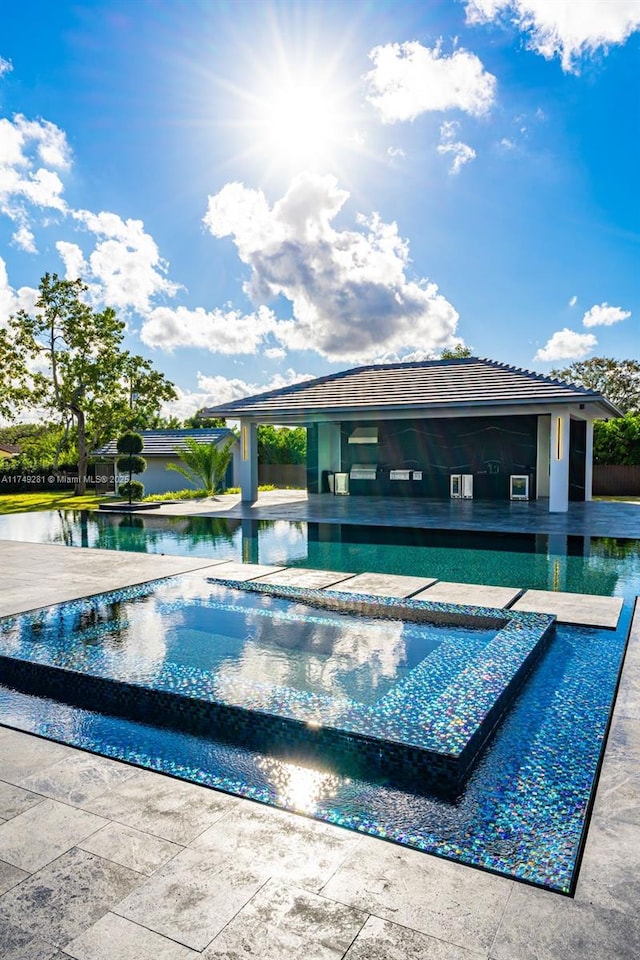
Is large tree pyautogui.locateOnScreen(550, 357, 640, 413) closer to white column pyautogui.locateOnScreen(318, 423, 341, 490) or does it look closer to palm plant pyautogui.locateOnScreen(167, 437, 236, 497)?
white column pyautogui.locateOnScreen(318, 423, 341, 490)

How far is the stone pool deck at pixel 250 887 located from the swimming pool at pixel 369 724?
18cm

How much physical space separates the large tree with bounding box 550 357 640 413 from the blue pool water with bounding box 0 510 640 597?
105ft

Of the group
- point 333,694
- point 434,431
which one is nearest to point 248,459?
point 434,431

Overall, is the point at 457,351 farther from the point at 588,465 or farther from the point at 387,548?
the point at 387,548

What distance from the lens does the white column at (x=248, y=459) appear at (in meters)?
19.6

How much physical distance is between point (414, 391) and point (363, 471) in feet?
15.1

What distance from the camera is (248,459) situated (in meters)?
19.9

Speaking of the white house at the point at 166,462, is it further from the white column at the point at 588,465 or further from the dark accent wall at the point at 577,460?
the white column at the point at 588,465

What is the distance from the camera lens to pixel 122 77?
14.2 metres

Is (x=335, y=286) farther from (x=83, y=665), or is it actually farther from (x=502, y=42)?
(x=83, y=665)

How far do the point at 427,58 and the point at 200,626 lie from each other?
1286 cm

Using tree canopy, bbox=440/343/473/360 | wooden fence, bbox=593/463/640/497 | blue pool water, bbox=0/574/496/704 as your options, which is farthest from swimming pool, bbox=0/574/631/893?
tree canopy, bbox=440/343/473/360

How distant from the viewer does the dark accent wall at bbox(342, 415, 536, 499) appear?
1959 cm

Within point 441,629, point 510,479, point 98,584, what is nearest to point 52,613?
point 98,584
